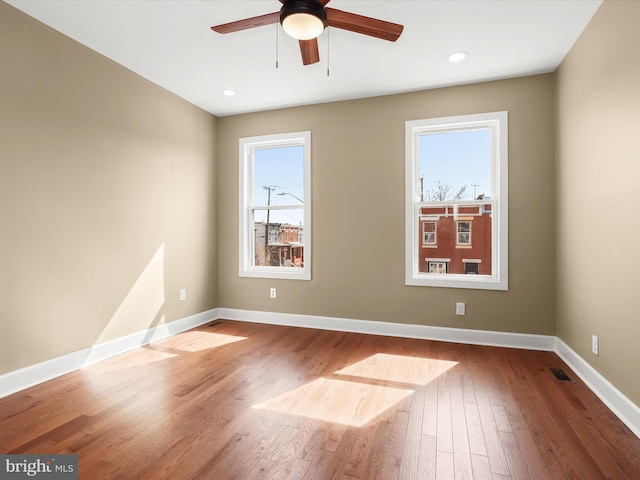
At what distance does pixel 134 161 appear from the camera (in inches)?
134

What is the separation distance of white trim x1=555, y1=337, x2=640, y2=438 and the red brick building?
41.6 inches

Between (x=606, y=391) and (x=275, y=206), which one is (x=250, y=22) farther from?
(x=606, y=391)

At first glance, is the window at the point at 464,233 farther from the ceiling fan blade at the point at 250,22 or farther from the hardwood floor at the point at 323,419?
the ceiling fan blade at the point at 250,22

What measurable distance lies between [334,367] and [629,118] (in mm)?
2714

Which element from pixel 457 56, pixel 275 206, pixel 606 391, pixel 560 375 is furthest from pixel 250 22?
pixel 560 375

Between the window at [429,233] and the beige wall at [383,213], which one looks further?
the window at [429,233]

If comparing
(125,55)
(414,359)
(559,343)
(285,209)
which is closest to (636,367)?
(559,343)

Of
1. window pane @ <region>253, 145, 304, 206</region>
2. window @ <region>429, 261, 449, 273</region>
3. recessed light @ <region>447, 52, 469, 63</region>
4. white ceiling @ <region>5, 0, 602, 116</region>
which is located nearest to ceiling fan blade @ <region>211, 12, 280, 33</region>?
white ceiling @ <region>5, 0, 602, 116</region>

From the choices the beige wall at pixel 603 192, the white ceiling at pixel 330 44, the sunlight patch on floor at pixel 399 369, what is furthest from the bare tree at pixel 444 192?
the sunlight patch on floor at pixel 399 369

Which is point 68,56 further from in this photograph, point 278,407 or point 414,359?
point 414,359

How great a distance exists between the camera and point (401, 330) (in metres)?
3.82

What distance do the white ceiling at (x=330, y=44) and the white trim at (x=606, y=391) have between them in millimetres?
2616

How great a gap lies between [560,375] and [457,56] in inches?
112

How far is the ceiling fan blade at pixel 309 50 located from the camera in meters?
2.17
